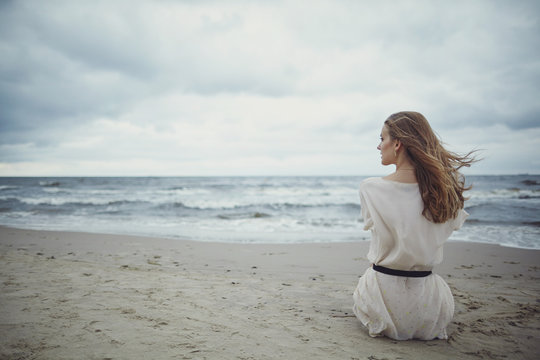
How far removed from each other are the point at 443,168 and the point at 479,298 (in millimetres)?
2552

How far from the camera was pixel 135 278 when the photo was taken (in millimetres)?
4125

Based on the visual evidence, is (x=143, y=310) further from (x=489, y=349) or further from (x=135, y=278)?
(x=489, y=349)

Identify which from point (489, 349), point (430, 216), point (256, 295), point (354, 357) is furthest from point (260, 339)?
point (489, 349)

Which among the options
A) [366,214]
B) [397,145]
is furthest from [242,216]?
[397,145]

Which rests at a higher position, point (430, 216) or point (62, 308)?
point (430, 216)

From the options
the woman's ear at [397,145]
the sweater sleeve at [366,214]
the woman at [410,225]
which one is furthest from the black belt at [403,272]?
the woman's ear at [397,145]

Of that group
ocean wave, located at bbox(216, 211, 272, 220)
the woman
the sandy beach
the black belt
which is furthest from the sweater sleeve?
ocean wave, located at bbox(216, 211, 272, 220)

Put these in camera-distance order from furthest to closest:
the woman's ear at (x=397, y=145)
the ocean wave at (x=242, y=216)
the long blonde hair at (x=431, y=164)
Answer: the ocean wave at (x=242, y=216), the woman's ear at (x=397, y=145), the long blonde hair at (x=431, y=164)

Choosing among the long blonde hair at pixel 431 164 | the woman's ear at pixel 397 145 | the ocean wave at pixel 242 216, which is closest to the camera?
the long blonde hair at pixel 431 164

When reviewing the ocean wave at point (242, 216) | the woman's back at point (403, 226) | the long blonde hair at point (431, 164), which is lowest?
the ocean wave at point (242, 216)

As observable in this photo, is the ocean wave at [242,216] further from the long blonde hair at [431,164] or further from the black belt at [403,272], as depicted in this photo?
the long blonde hair at [431,164]

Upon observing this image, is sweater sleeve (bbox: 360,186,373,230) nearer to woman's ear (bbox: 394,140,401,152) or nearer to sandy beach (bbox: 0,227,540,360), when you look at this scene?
woman's ear (bbox: 394,140,401,152)

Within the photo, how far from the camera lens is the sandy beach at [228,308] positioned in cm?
220

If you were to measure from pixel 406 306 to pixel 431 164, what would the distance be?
110cm
